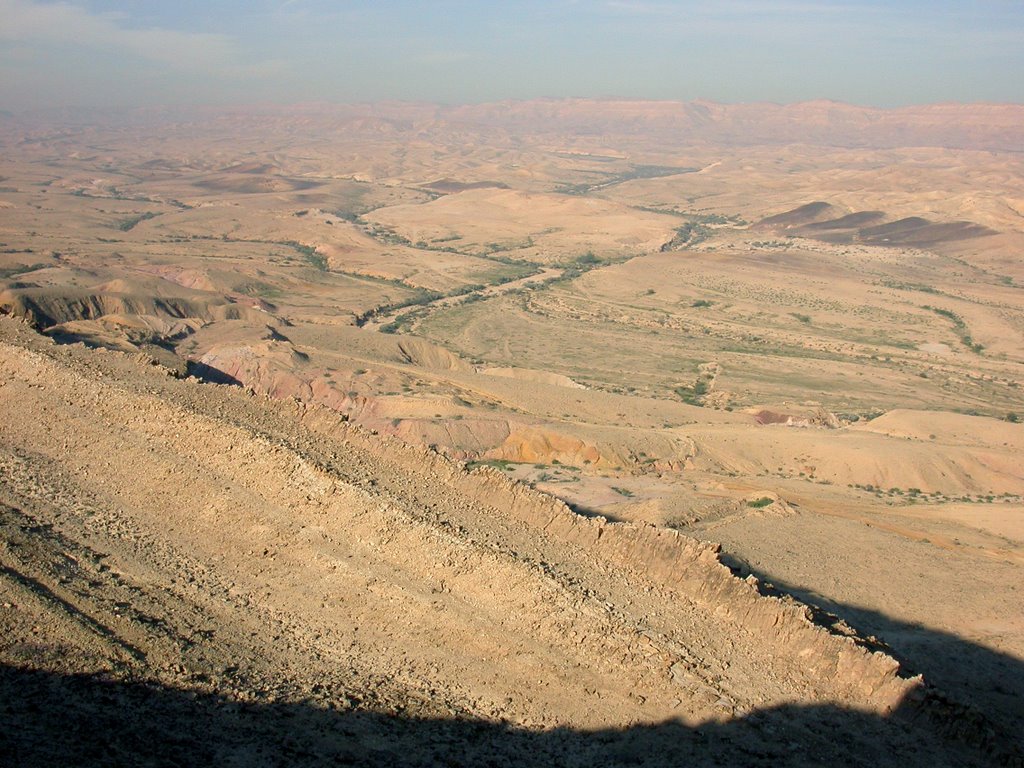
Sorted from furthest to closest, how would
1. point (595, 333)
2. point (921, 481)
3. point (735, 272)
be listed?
point (735, 272), point (595, 333), point (921, 481)

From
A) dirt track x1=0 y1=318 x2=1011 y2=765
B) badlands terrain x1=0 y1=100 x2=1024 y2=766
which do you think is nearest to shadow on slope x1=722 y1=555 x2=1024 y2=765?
badlands terrain x1=0 y1=100 x2=1024 y2=766

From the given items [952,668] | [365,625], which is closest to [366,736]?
[365,625]

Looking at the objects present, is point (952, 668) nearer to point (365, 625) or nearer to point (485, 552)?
point (485, 552)

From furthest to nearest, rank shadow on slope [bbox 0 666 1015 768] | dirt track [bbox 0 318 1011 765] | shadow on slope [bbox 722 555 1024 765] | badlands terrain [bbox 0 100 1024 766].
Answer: shadow on slope [bbox 722 555 1024 765] < badlands terrain [bbox 0 100 1024 766] < dirt track [bbox 0 318 1011 765] < shadow on slope [bbox 0 666 1015 768]

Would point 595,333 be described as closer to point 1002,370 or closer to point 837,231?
point 1002,370

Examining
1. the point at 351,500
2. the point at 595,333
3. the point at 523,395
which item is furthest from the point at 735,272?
the point at 351,500

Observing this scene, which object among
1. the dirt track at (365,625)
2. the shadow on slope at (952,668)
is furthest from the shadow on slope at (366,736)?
the shadow on slope at (952,668)

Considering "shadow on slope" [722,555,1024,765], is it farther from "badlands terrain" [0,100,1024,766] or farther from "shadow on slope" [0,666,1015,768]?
"shadow on slope" [0,666,1015,768]
